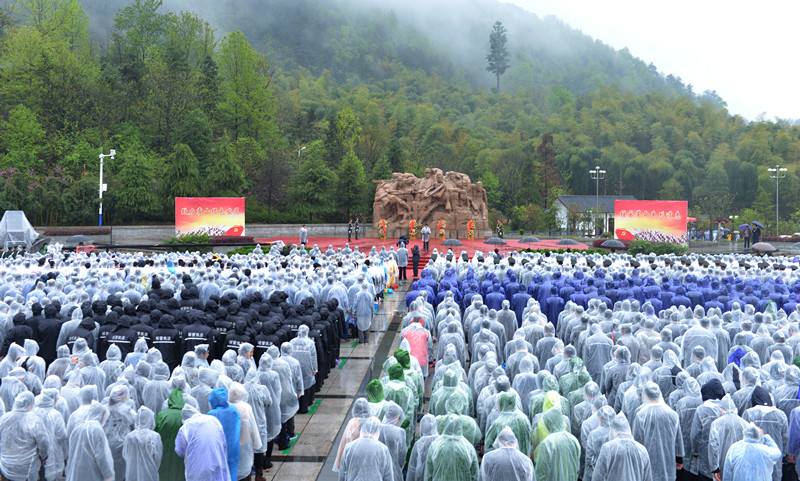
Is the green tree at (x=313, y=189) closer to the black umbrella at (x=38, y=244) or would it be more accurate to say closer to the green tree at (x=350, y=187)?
the green tree at (x=350, y=187)

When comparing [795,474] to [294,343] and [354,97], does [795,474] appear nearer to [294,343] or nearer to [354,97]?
[294,343]

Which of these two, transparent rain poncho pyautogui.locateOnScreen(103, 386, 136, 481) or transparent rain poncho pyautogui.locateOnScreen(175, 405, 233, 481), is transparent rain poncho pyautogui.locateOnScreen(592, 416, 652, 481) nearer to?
transparent rain poncho pyautogui.locateOnScreen(175, 405, 233, 481)

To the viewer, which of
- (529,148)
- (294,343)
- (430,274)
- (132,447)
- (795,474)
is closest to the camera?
(132,447)

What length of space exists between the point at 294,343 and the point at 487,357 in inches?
Result: 109

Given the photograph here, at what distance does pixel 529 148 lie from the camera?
61.1m

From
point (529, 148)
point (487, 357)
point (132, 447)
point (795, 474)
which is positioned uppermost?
point (529, 148)

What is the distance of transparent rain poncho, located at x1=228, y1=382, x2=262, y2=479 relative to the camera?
244 inches

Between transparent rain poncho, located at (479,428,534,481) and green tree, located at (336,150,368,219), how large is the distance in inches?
1484

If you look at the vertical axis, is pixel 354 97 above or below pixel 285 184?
above

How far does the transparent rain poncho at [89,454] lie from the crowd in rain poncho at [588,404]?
2.02m

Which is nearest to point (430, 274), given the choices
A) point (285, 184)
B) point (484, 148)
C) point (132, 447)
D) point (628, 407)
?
point (628, 407)

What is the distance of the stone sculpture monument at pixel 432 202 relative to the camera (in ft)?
117

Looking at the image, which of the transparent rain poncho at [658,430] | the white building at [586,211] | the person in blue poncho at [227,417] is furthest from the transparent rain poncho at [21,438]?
the white building at [586,211]

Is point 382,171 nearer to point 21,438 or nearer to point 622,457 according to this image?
point 21,438
